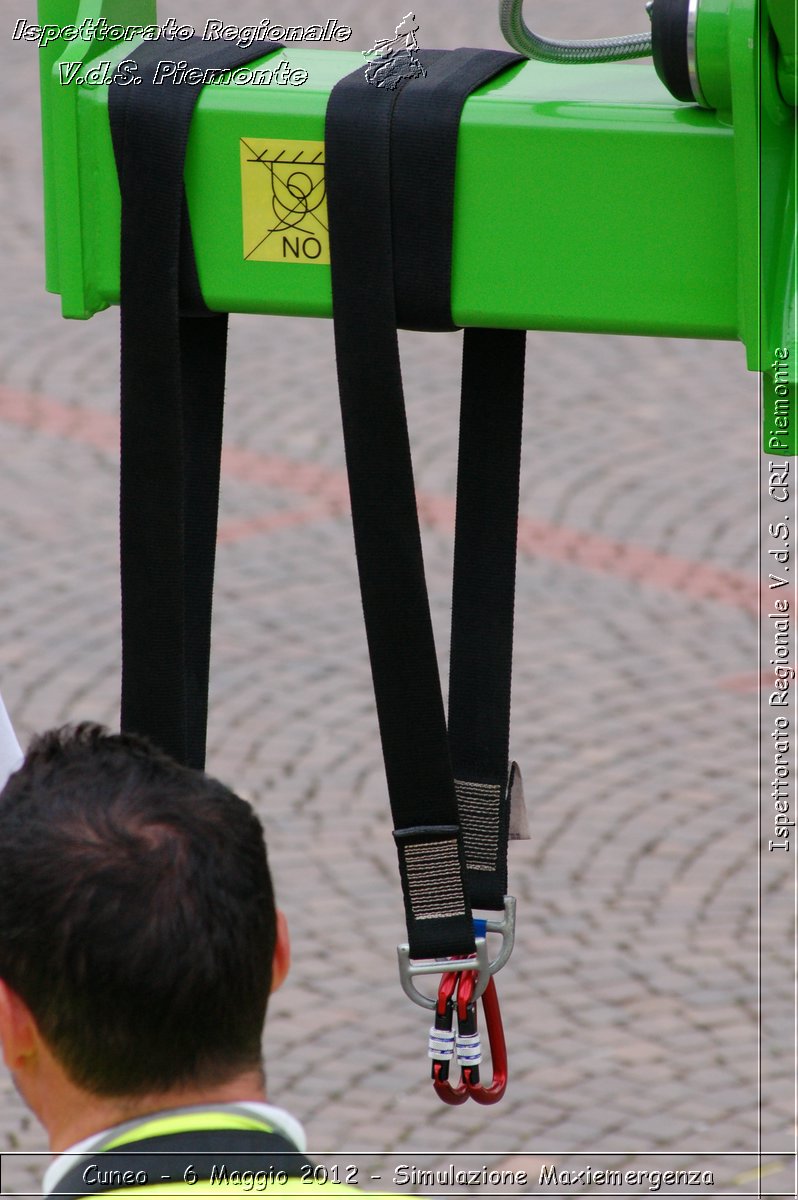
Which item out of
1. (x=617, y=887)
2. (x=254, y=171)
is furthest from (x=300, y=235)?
(x=617, y=887)

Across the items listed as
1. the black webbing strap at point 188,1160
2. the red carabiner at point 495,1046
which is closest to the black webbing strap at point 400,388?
the red carabiner at point 495,1046

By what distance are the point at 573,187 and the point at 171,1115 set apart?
29.9 inches

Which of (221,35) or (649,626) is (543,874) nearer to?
(649,626)

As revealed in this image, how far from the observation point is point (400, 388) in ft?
4.68

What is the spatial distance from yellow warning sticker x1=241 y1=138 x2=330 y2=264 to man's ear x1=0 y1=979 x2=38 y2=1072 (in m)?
0.63

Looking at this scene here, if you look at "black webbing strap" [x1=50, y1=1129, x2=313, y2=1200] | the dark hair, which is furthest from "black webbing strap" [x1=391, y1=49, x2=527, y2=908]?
"black webbing strap" [x1=50, y1=1129, x2=313, y2=1200]

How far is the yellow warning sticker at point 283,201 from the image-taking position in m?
1.39

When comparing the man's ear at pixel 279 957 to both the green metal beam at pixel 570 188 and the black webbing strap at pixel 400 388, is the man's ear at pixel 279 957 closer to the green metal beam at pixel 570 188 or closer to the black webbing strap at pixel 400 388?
the black webbing strap at pixel 400 388

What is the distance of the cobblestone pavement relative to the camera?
11.8ft

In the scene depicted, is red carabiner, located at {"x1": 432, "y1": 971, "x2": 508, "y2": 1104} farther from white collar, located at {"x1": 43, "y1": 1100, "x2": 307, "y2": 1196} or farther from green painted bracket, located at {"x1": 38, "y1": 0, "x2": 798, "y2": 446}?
green painted bracket, located at {"x1": 38, "y1": 0, "x2": 798, "y2": 446}

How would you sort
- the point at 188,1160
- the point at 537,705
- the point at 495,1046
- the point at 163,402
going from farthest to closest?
1. the point at 537,705
2. the point at 495,1046
3. the point at 163,402
4. the point at 188,1160

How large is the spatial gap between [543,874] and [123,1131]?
10.3 feet

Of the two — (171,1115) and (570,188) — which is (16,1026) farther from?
(570,188)

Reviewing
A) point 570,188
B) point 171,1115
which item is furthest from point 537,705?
point 171,1115
